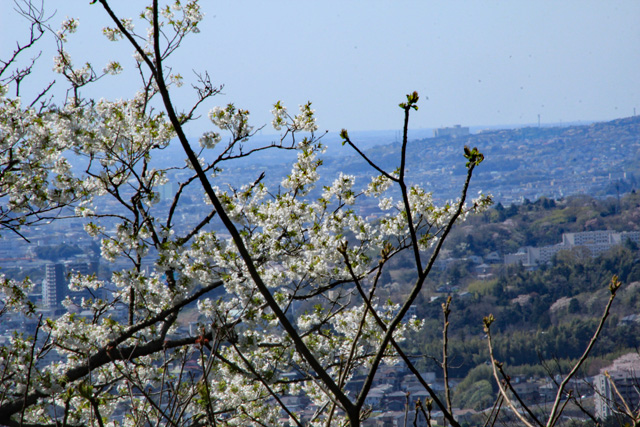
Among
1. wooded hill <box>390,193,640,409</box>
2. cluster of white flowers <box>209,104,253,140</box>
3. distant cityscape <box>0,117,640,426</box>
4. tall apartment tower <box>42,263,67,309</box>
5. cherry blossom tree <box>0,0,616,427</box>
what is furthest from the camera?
wooded hill <box>390,193,640,409</box>

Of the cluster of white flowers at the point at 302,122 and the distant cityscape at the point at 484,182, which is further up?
the cluster of white flowers at the point at 302,122

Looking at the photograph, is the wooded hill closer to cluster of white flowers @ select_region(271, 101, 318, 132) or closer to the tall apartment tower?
the tall apartment tower

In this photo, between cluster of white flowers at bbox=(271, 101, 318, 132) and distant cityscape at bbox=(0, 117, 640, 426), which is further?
distant cityscape at bbox=(0, 117, 640, 426)

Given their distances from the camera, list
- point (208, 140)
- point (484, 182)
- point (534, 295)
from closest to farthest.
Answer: point (208, 140)
point (534, 295)
point (484, 182)

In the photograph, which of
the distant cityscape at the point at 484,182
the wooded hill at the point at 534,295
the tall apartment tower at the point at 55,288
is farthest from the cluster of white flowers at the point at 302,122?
the wooded hill at the point at 534,295

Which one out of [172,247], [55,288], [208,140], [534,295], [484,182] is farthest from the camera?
[484,182]

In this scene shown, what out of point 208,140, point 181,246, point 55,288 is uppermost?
point 208,140

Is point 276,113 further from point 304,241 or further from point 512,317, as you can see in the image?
point 512,317

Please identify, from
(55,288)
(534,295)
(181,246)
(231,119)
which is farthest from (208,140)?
(534,295)

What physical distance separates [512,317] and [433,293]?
6319 millimetres

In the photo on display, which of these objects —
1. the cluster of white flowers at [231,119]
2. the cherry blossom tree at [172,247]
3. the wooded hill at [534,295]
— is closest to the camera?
the cherry blossom tree at [172,247]

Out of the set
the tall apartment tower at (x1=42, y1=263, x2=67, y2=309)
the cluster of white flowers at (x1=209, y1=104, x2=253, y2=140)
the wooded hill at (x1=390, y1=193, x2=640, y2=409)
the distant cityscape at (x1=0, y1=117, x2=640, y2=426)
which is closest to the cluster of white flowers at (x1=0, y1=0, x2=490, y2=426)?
the cluster of white flowers at (x1=209, y1=104, x2=253, y2=140)

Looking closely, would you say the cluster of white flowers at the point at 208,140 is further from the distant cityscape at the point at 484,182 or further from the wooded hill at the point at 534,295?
the wooded hill at the point at 534,295

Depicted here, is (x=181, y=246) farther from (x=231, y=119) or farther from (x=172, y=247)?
(x=231, y=119)
